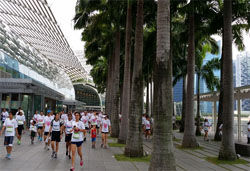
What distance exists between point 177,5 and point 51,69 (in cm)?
3945

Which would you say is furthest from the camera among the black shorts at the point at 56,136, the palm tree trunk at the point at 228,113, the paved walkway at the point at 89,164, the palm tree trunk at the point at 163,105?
the palm tree trunk at the point at 228,113

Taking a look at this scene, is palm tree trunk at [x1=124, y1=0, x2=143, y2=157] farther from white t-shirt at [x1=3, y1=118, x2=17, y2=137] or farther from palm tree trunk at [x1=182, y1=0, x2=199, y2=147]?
palm tree trunk at [x1=182, y1=0, x2=199, y2=147]

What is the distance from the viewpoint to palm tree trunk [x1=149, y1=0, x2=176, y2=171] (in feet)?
23.5

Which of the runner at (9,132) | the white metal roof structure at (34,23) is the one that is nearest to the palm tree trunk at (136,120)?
the runner at (9,132)

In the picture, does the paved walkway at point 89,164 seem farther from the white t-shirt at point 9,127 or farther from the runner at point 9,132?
the white t-shirt at point 9,127

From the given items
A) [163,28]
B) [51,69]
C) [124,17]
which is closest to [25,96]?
[124,17]

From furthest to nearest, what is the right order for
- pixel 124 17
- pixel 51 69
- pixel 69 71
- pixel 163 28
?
pixel 69 71 < pixel 51 69 < pixel 124 17 < pixel 163 28

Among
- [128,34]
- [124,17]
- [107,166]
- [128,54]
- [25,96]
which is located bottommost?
Answer: [107,166]

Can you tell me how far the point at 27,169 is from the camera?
828 centimetres

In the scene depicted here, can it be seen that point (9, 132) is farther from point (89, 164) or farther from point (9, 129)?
point (89, 164)

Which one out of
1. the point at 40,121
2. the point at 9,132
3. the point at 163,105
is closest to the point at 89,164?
the point at 9,132

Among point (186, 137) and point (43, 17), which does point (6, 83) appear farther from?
point (186, 137)

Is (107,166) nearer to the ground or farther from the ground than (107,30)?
nearer to the ground

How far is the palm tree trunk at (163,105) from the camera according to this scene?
7160mm
